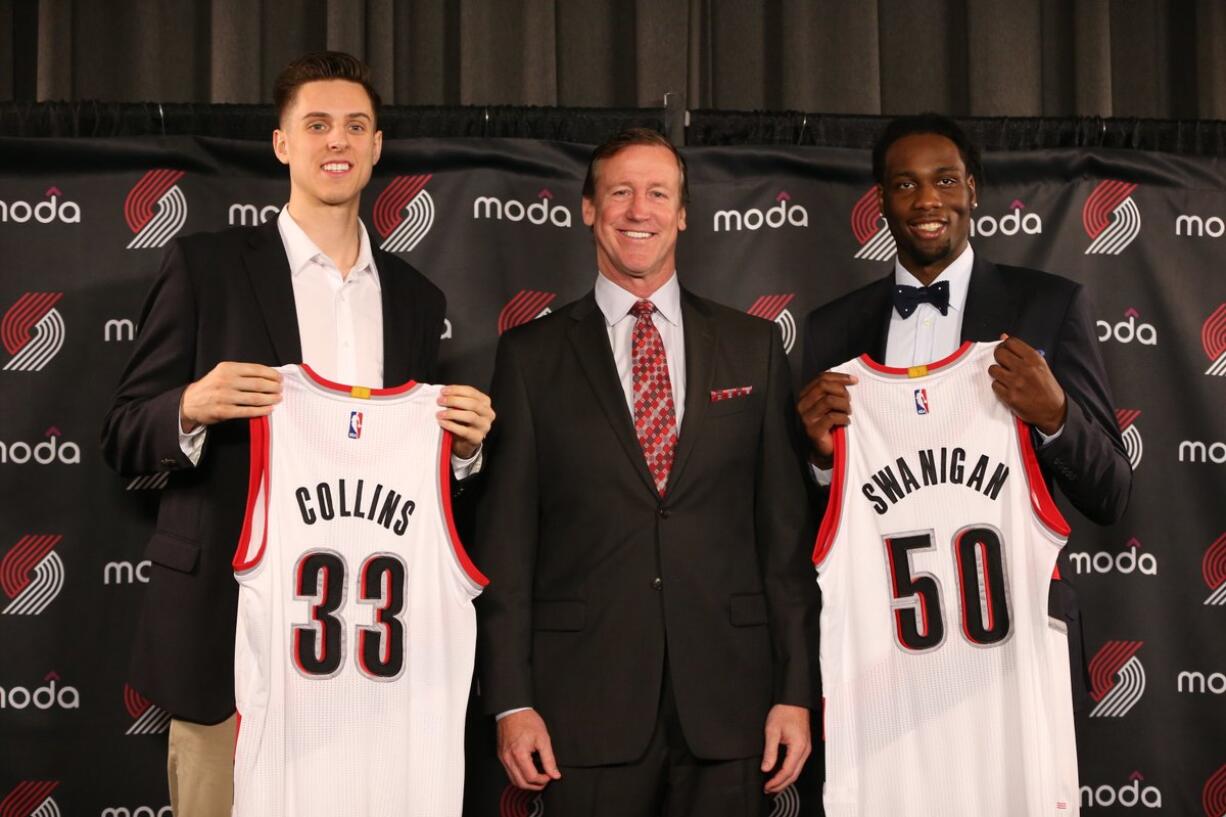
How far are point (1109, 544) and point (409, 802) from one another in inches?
84.8

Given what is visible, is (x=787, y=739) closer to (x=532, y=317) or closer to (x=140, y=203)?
(x=532, y=317)

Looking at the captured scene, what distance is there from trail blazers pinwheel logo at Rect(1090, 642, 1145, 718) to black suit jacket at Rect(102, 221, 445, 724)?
218 centimetres

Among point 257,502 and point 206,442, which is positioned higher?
point 206,442

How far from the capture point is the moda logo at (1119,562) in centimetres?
342

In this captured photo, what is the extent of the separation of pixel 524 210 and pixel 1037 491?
5.49 ft

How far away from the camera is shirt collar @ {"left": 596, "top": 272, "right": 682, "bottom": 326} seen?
8.63 ft

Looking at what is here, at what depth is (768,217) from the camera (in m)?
3.46

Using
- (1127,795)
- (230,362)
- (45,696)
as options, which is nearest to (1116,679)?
(1127,795)

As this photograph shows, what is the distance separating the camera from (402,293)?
9.12ft

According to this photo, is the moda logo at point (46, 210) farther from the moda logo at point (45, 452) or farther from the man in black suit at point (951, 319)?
the man in black suit at point (951, 319)

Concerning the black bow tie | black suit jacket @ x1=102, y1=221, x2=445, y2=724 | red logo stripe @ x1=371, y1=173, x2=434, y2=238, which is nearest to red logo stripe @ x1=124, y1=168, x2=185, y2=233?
red logo stripe @ x1=371, y1=173, x2=434, y2=238

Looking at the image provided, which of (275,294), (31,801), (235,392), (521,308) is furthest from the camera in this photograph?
(521,308)

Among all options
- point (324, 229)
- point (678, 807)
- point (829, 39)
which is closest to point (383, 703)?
point (678, 807)

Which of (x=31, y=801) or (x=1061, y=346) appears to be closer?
(x=1061, y=346)
